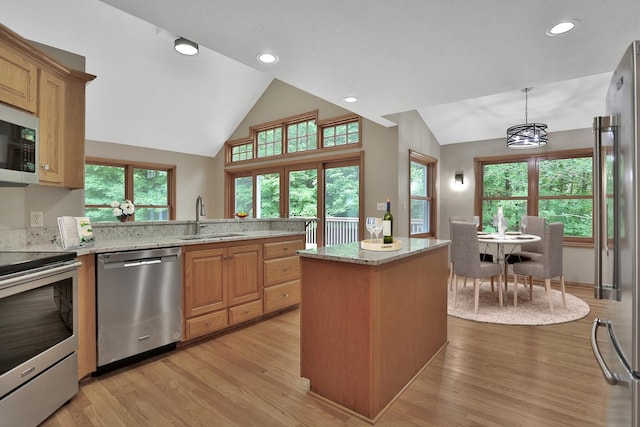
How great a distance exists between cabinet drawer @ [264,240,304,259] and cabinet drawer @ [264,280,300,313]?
1.15 ft

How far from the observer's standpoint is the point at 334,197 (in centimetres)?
538

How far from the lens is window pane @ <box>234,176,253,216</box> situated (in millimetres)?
6762

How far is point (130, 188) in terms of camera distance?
19.9ft

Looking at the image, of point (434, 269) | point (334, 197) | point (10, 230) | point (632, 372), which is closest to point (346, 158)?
point (334, 197)

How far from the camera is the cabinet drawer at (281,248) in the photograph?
3.49 m

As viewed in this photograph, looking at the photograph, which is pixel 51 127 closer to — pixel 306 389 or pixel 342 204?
pixel 306 389

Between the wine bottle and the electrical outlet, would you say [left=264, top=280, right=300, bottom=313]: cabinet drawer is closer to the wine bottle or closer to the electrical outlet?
the wine bottle

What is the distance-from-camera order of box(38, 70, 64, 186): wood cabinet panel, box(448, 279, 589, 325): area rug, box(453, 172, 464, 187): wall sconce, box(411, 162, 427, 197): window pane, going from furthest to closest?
box(453, 172, 464, 187): wall sconce
box(411, 162, 427, 197): window pane
box(448, 279, 589, 325): area rug
box(38, 70, 64, 186): wood cabinet panel

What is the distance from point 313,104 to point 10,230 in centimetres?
438

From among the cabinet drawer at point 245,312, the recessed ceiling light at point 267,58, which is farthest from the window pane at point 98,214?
the recessed ceiling light at point 267,58

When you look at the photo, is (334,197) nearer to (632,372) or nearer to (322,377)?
(322,377)

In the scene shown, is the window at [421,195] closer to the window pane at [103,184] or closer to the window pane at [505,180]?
the window pane at [505,180]

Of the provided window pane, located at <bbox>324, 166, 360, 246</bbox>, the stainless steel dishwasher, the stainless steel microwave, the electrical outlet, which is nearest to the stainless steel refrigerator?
the stainless steel dishwasher

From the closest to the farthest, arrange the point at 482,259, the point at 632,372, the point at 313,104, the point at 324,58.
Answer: the point at 632,372 < the point at 324,58 < the point at 482,259 < the point at 313,104
